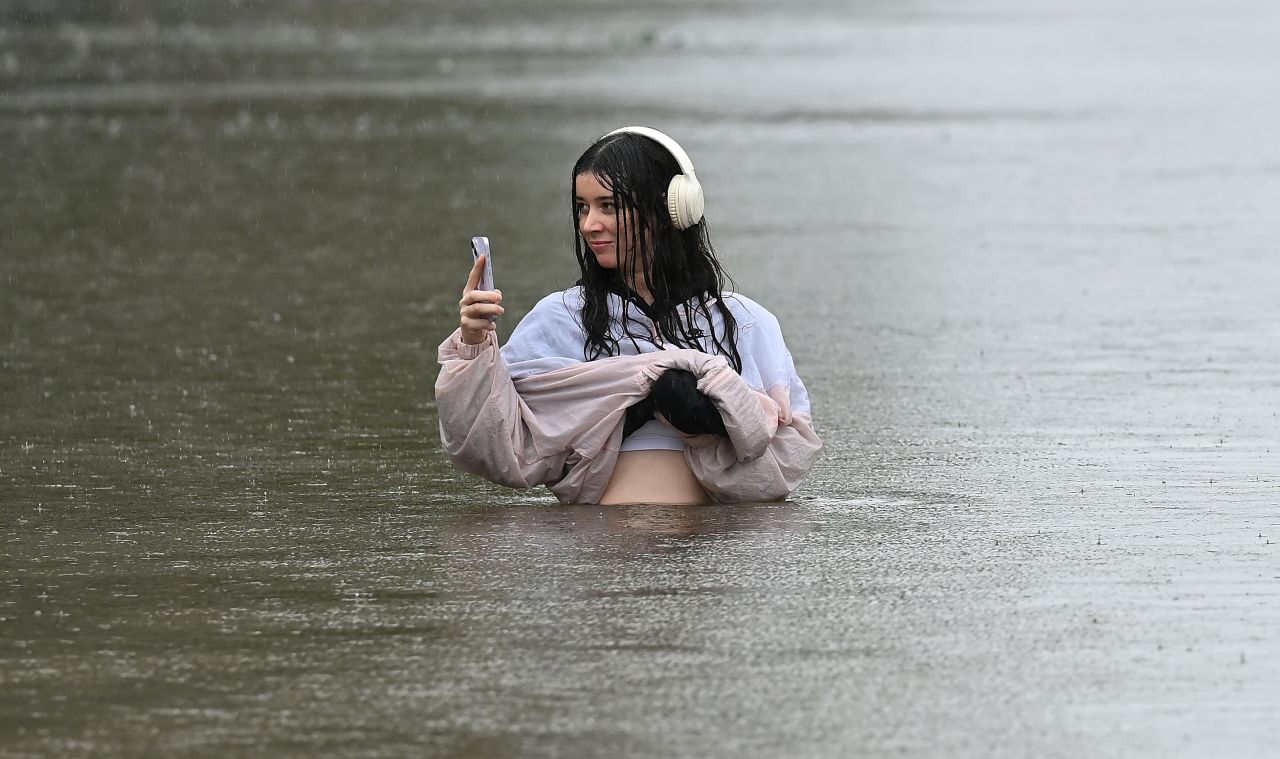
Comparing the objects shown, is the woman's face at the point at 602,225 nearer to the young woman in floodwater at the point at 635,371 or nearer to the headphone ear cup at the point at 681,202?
the young woman in floodwater at the point at 635,371

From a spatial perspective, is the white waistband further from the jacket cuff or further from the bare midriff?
the jacket cuff

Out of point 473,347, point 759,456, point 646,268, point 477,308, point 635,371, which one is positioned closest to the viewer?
point 477,308

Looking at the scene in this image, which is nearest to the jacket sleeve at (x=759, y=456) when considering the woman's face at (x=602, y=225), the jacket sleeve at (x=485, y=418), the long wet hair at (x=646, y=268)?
the long wet hair at (x=646, y=268)

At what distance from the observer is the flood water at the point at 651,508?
3.88m

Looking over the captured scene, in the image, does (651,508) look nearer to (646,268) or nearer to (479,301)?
(646,268)

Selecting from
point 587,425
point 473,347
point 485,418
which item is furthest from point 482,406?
point 587,425

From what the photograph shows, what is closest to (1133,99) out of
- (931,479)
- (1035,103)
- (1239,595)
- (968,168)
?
(1035,103)

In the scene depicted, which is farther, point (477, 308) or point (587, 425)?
point (587, 425)

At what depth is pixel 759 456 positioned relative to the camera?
5.46 meters

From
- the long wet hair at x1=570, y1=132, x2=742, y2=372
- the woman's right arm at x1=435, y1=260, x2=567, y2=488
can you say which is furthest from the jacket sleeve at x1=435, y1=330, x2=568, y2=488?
the long wet hair at x1=570, y1=132, x2=742, y2=372

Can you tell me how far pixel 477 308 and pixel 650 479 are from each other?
0.72m

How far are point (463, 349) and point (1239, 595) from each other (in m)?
1.85

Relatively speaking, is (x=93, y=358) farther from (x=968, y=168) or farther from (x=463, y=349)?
(x=968, y=168)

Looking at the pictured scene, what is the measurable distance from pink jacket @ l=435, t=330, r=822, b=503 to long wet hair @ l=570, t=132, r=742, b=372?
17cm
